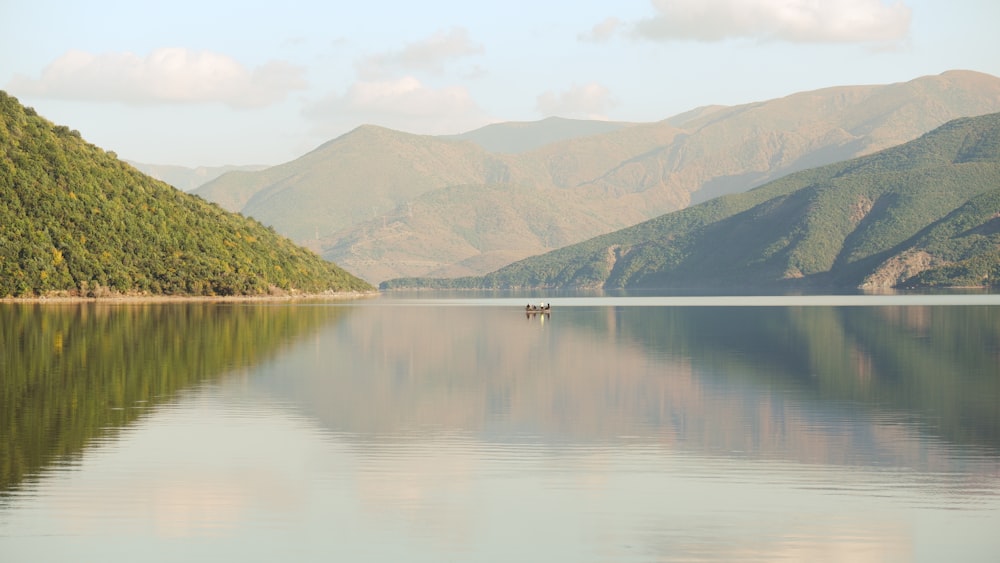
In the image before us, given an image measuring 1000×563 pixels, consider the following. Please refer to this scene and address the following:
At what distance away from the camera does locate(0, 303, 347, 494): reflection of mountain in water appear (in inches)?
1539

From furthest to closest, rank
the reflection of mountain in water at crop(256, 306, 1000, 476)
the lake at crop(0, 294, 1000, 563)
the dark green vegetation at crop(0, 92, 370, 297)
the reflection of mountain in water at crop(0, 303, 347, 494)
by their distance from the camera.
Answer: the dark green vegetation at crop(0, 92, 370, 297), the reflection of mountain in water at crop(256, 306, 1000, 476), the reflection of mountain in water at crop(0, 303, 347, 494), the lake at crop(0, 294, 1000, 563)

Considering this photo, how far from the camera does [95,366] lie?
62969 mm

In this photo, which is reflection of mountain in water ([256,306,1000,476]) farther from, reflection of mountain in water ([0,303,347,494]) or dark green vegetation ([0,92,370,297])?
dark green vegetation ([0,92,370,297])

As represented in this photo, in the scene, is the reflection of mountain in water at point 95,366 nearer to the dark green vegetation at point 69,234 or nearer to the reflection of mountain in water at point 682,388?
the reflection of mountain in water at point 682,388

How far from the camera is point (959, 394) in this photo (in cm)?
5325

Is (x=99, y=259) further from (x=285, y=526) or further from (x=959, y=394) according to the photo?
(x=285, y=526)

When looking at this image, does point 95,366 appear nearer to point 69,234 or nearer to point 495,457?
point 495,457

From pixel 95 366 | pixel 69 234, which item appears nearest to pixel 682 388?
pixel 95 366

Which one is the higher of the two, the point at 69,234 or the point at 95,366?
the point at 69,234

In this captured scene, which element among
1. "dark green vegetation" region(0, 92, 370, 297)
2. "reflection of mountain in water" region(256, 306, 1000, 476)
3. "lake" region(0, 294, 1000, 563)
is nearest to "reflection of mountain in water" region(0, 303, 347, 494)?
"lake" region(0, 294, 1000, 563)

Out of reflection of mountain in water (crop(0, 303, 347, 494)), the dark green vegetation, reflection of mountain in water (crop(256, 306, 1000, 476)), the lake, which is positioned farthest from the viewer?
the dark green vegetation

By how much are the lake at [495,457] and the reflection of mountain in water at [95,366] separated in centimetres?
25

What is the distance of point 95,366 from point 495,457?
33.7m

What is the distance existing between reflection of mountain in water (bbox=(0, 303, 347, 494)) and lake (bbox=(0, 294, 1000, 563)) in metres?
0.25
